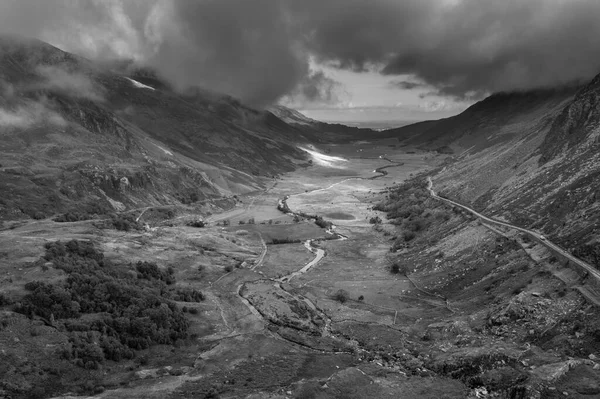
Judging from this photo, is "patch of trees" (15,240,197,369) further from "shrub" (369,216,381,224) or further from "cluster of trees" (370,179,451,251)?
"shrub" (369,216,381,224)

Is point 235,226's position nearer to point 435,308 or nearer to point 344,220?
point 344,220

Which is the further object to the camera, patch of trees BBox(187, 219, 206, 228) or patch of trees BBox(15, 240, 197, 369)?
patch of trees BBox(187, 219, 206, 228)

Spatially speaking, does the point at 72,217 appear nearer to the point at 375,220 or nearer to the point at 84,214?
the point at 84,214

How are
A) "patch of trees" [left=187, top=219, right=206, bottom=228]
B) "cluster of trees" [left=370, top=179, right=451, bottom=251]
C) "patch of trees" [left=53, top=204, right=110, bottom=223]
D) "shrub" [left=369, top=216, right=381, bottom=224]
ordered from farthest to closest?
"shrub" [left=369, top=216, right=381, bottom=224], "patch of trees" [left=187, top=219, right=206, bottom=228], "patch of trees" [left=53, top=204, right=110, bottom=223], "cluster of trees" [left=370, top=179, right=451, bottom=251]

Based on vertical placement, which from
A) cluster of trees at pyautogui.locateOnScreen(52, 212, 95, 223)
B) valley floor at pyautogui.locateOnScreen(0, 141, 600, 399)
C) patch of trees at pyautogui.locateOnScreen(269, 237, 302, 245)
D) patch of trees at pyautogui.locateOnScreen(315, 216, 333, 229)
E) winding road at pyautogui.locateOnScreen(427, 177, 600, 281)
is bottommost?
valley floor at pyautogui.locateOnScreen(0, 141, 600, 399)

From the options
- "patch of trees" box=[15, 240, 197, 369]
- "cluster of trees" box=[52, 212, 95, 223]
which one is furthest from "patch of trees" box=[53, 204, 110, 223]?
"patch of trees" box=[15, 240, 197, 369]

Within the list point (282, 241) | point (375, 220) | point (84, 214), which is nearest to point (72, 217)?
point (84, 214)

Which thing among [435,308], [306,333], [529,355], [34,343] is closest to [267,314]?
[306,333]
